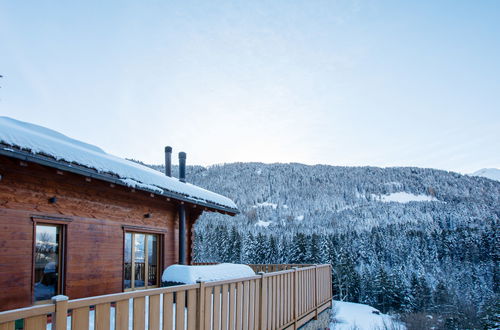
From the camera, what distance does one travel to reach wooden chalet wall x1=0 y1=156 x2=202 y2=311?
568 cm

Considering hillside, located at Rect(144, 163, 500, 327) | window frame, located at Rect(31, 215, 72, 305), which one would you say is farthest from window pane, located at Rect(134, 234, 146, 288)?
hillside, located at Rect(144, 163, 500, 327)

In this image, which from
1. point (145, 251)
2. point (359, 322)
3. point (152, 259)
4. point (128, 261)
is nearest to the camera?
point (128, 261)

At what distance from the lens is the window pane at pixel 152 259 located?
941 centimetres

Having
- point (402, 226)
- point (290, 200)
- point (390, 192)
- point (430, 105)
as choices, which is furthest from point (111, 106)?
point (390, 192)

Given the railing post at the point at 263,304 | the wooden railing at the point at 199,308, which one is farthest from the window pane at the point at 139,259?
the railing post at the point at 263,304

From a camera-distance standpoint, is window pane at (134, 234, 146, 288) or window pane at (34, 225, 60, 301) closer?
window pane at (34, 225, 60, 301)

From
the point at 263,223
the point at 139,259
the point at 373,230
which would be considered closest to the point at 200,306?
the point at 139,259

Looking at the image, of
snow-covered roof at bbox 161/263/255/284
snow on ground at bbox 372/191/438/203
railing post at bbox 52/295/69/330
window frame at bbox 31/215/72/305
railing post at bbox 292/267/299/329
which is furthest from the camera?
snow on ground at bbox 372/191/438/203

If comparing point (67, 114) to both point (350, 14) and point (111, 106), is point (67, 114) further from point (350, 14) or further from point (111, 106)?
point (350, 14)

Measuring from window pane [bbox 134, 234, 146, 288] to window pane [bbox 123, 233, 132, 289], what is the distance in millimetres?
224

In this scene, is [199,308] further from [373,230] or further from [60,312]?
[373,230]

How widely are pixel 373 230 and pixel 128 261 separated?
67.5m

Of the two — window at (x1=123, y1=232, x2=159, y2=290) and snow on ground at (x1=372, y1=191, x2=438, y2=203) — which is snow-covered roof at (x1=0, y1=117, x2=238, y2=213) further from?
snow on ground at (x1=372, y1=191, x2=438, y2=203)

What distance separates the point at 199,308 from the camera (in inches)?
158
